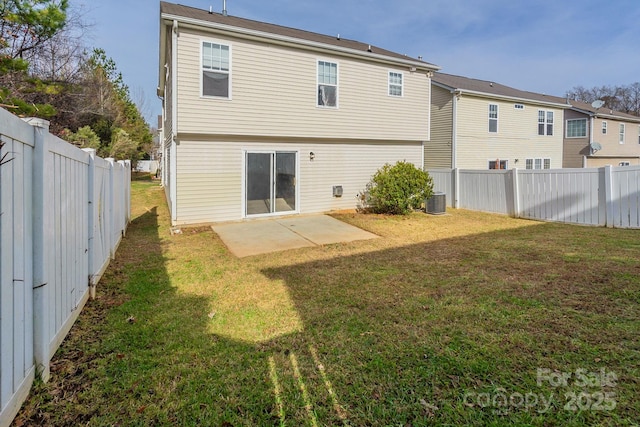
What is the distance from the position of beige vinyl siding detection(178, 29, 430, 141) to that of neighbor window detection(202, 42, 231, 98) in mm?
154

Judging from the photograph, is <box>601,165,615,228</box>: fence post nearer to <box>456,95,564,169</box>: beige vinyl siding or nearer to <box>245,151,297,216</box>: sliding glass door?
<box>245,151,297,216</box>: sliding glass door

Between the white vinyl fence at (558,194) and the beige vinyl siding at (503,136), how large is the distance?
5.46 m

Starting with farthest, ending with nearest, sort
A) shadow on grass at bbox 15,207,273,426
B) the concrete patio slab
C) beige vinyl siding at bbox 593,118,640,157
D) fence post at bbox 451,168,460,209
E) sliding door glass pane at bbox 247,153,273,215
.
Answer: beige vinyl siding at bbox 593,118,640,157 → fence post at bbox 451,168,460,209 → sliding door glass pane at bbox 247,153,273,215 → the concrete patio slab → shadow on grass at bbox 15,207,273,426

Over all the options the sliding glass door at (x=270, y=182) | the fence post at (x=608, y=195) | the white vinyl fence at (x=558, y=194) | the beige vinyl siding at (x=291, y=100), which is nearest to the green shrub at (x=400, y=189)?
the beige vinyl siding at (x=291, y=100)

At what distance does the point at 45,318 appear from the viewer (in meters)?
2.38

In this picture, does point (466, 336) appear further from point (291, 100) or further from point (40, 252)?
point (291, 100)

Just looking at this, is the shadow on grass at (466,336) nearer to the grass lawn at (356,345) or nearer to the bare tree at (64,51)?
the grass lawn at (356,345)

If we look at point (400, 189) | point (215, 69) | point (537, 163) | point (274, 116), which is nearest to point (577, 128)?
point (537, 163)

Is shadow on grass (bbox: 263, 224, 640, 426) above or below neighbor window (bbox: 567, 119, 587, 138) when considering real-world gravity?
below

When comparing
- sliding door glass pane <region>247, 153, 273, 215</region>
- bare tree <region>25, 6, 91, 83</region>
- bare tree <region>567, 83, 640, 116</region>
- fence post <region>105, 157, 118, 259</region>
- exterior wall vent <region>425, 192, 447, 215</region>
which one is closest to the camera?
fence post <region>105, 157, 118, 259</region>

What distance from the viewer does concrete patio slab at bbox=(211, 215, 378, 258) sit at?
7.24m

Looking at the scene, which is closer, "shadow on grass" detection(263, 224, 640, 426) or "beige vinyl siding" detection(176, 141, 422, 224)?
"shadow on grass" detection(263, 224, 640, 426)

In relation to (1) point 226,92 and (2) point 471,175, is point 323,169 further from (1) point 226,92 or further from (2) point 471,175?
(2) point 471,175

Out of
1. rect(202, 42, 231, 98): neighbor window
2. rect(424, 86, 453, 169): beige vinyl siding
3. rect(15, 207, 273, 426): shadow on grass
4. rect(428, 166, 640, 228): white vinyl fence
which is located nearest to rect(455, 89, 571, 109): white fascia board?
rect(424, 86, 453, 169): beige vinyl siding
